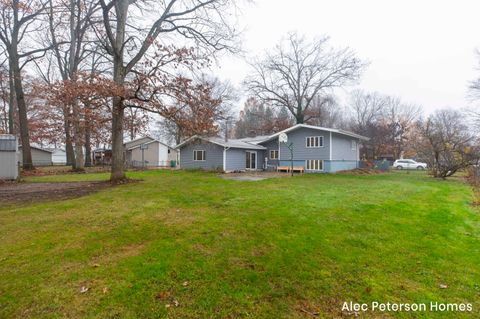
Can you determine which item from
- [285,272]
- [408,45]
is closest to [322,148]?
[408,45]

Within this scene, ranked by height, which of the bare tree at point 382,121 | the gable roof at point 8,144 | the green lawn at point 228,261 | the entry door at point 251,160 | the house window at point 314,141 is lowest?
the green lawn at point 228,261

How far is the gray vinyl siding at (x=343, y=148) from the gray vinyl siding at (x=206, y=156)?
9409mm

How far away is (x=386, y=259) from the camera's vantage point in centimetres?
359

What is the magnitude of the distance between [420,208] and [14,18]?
22991mm

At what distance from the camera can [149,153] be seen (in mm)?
29438

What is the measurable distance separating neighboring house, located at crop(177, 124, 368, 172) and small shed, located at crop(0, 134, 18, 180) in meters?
9.62

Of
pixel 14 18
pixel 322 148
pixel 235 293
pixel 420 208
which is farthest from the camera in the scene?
pixel 322 148

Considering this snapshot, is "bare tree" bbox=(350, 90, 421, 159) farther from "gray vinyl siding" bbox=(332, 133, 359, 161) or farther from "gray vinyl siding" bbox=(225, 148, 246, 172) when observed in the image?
"gray vinyl siding" bbox=(225, 148, 246, 172)

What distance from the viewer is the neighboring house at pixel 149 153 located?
94.4 feet

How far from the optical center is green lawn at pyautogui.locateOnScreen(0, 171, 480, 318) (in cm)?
250

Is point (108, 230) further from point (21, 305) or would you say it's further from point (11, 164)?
point (11, 164)

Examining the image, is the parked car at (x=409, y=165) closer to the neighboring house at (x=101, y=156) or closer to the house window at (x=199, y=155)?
the house window at (x=199, y=155)

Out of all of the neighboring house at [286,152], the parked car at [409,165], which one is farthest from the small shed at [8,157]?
the parked car at [409,165]

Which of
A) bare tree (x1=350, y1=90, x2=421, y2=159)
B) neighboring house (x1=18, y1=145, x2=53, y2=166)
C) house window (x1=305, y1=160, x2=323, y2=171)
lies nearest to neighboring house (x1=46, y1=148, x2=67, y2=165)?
neighboring house (x1=18, y1=145, x2=53, y2=166)
